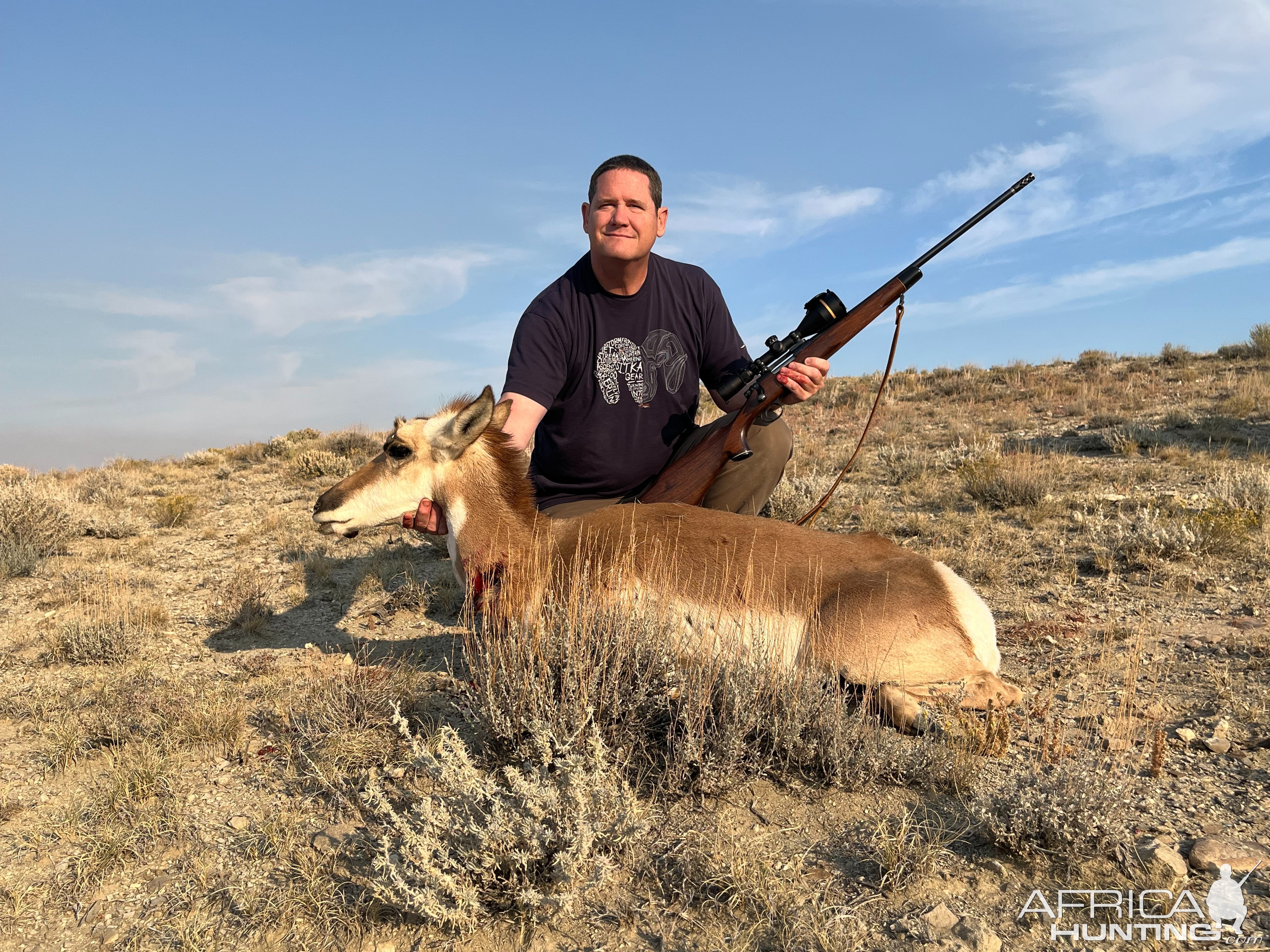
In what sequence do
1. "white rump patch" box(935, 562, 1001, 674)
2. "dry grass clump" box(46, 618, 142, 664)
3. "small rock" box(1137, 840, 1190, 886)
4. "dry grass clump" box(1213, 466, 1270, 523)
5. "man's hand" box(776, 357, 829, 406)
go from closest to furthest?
"small rock" box(1137, 840, 1190, 886)
"white rump patch" box(935, 562, 1001, 674)
"man's hand" box(776, 357, 829, 406)
"dry grass clump" box(46, 618, 142, 664)
"dry grass clump" box(1213, 466, 1270, 523)

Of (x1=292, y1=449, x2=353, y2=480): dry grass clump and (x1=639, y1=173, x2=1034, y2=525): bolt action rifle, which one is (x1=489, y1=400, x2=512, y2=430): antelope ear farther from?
(x1=292, y1=449, x2=353, y2=480): dry grass clump

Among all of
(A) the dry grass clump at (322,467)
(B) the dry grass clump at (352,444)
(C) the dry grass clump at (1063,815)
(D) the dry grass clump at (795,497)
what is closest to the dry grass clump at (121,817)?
(C) the dry grass clump at (1063,815)

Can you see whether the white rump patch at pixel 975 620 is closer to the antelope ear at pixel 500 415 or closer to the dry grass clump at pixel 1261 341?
the antelope ear at pixel 500 415

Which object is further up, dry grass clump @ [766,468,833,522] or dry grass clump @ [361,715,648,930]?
dry grass clump @ [766,468,833,522]

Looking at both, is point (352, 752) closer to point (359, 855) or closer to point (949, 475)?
point (359, 855)

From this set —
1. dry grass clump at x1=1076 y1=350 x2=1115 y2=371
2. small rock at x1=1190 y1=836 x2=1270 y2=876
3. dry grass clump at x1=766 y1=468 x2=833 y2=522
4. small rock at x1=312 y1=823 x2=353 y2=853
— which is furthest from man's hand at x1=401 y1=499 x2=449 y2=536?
dry grass clump at x1=1076 y1=350 x2=1115 y2=371

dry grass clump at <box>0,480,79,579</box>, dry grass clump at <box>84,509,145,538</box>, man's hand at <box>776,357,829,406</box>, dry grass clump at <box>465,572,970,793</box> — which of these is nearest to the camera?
dry grass clump at <box>465,572,970,793</box>

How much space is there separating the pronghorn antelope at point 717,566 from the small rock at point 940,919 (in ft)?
4.06

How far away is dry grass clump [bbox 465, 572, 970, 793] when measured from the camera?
3459 mm

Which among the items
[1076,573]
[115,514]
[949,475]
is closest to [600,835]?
[1076,573]

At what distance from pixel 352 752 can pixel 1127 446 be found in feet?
37.6

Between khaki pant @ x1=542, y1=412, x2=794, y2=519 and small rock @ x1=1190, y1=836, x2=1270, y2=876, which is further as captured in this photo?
khaki pant @ x1=542, y1=412, x2=794, y2=519

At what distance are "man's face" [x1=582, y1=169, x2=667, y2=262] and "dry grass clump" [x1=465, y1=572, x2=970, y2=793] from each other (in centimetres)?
287

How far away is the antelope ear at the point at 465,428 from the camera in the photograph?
473 cm
